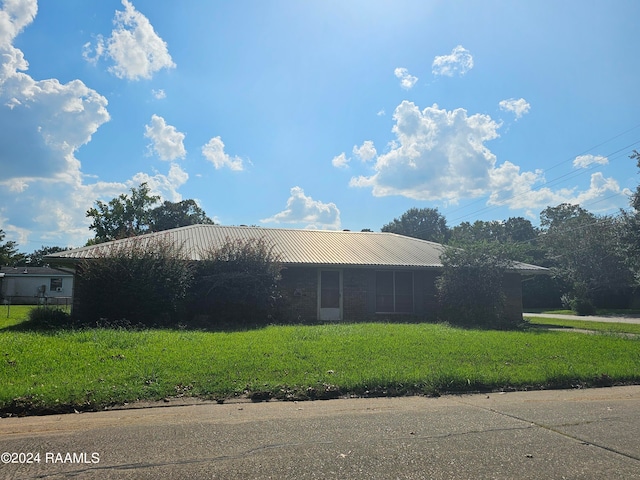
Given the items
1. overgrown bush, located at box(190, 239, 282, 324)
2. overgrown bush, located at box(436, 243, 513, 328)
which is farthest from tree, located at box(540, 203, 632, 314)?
overgrown bush, located at box(190, 239, 282, 324)

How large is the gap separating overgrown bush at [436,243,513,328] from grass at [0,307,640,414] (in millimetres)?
5231

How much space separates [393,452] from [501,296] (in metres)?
14.2

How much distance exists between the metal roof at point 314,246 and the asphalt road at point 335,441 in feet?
35.6

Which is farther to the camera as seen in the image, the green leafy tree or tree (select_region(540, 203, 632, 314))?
tree (select_region(540, 203, 632, 314))

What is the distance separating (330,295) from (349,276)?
107 cm

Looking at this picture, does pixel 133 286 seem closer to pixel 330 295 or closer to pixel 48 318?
pixel 48 318

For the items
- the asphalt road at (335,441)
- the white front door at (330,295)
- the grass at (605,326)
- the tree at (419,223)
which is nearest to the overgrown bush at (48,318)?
the white front door at (330,295)

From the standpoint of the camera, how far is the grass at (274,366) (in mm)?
A: 6369

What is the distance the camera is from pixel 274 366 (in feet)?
25.5

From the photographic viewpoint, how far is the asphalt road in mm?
3863

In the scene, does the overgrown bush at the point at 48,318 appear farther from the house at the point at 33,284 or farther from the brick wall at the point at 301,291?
the house at the point at 33,284

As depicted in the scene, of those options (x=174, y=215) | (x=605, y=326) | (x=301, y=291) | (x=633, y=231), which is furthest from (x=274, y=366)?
(x=174, y=215)

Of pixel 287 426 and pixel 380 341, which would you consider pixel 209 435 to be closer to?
pixel 287 426

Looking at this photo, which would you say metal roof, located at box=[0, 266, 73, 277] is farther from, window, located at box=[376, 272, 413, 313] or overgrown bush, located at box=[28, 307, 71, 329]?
window, located at box=[376, 272, 413, 313]
